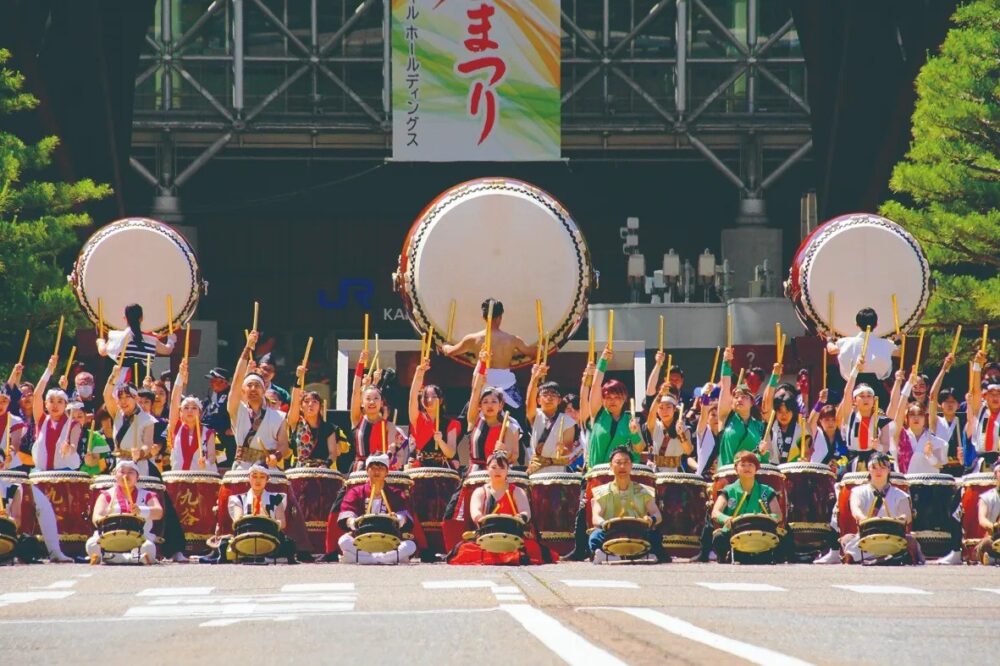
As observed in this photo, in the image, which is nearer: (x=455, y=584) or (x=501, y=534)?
(x=455, y=584)

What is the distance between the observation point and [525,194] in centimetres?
1797

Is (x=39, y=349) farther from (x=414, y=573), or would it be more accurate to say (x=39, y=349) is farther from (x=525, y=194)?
(x=414, y=573)

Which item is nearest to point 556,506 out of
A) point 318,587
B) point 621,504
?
point 621,504

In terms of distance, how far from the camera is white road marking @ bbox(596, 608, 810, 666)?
7402mm

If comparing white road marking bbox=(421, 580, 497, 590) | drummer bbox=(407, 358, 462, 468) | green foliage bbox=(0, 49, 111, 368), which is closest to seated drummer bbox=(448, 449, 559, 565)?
drummer bbox=(407, 358, 462, 468)

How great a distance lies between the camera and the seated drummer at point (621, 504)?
1473cm

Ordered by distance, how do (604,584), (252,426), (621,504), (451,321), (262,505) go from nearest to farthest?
(604,584) → (621,504) → (262,505) → (252,426) → (451,321)

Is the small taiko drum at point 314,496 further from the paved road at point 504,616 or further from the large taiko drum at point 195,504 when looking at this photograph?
the paved road at point 504,616

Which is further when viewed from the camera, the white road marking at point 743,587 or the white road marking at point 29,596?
the white road marking at point 743,587

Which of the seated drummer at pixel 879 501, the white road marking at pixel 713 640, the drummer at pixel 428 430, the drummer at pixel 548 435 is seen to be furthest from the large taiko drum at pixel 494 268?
the white road marking at pixel 713 640

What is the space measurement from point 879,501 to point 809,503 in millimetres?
712

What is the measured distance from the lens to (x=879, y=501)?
49.1ft

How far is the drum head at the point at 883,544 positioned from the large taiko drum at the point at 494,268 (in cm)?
359

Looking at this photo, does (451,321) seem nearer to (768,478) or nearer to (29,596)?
(768,478)
